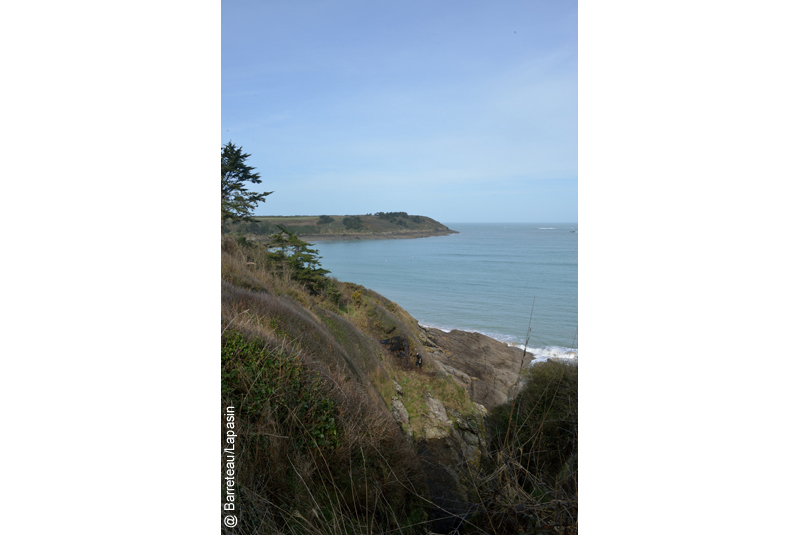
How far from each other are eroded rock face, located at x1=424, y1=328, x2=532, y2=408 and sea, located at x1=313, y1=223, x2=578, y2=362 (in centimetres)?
35

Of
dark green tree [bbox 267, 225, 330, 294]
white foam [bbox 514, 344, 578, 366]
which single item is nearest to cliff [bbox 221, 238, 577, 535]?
white foam [bbox 514, 344, 578, 366]

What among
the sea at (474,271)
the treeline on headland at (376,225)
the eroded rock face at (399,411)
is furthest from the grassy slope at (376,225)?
the eroded rock face at (399,411)

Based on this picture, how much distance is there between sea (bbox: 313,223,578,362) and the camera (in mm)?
4655

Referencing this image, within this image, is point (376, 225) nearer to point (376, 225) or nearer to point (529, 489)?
point (376, 225)

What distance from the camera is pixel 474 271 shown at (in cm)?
652

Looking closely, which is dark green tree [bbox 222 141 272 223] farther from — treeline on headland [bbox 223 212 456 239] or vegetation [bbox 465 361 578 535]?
vegetation [bbox 465 361 578 535]

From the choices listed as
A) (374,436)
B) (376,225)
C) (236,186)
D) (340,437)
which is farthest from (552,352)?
(236,186)

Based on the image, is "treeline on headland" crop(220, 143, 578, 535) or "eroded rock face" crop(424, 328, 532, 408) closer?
"treeline on headland" crop(220, 143, 578, 535)

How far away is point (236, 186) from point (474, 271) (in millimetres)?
8082

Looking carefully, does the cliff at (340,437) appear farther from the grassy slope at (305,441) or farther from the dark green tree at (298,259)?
the dark green tree at (298,259)

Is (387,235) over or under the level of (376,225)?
under
